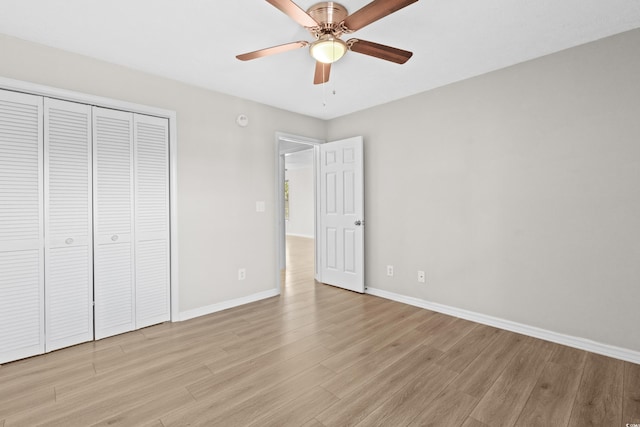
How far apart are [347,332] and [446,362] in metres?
0.88

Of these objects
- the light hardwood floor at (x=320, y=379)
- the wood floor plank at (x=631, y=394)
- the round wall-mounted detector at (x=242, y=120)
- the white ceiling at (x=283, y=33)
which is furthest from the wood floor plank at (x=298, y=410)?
the round wall-mounted detector at (x=242, y=120)

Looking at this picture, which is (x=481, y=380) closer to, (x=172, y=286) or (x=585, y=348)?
(x=585, y=348)

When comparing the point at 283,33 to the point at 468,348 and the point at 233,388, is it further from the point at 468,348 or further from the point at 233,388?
the point at 468,348

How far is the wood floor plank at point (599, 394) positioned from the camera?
168 centimetres

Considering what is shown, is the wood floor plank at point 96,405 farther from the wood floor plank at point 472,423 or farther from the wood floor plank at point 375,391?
the wood floor plank at point 472,423

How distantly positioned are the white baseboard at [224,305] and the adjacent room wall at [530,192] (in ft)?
5.22

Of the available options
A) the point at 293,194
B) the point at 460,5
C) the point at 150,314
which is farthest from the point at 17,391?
the point at 293,194

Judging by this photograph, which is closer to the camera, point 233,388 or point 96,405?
point 96,405

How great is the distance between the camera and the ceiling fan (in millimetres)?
1665

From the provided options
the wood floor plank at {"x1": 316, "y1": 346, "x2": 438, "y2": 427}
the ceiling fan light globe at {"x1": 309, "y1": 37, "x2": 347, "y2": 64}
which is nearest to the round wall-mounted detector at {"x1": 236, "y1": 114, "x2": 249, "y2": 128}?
the ceiling fan light globe at {"x1": 309, "y1": 37, "x2": 347, "y2": 64}

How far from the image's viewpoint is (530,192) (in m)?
2.75

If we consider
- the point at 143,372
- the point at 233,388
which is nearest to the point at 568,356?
the point at 233,388

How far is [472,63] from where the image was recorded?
2.79 meters

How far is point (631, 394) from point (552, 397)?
517mm
